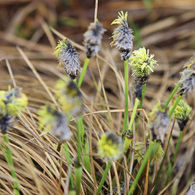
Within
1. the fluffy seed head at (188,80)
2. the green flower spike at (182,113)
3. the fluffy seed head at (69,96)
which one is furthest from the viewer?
the green flower spike at (182,113)

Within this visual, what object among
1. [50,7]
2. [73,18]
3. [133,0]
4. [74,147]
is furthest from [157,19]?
[74,147]

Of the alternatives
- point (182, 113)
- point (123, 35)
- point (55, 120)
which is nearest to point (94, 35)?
point (123, 35)

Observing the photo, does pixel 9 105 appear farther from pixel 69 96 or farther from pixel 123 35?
pixel 123 35

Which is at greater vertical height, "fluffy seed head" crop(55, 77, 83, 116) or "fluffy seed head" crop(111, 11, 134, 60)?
"fluffy seed head" crop(111, 11, 134, 60)

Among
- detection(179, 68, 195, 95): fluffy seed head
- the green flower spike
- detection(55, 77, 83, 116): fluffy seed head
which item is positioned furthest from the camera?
the green flower spike

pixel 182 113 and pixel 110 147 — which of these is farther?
pixel 182 113

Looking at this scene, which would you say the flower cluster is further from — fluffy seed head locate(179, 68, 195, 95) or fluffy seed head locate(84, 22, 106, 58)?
fluffy seed head locate(179, 68, 195, 95)

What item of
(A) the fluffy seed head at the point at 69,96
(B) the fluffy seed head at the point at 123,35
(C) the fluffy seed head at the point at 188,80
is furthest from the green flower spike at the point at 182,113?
(A) the fluffy seed head at the point at 69,96

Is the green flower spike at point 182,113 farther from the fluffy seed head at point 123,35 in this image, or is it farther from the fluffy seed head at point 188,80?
the fluffy seed head at point 123,35

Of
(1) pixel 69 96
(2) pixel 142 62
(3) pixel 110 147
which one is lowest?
(3) pixel 110 147

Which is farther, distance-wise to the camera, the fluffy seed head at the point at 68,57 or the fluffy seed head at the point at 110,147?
the fluffy seed head at the point at 68,57

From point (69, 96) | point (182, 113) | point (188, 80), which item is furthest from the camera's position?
point (182, 113)

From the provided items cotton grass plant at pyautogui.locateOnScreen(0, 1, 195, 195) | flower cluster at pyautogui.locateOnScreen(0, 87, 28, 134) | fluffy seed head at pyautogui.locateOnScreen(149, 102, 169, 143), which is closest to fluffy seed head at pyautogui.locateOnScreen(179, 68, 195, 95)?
cotton grass plant at pyautogui.locateOnScreen(0, 1, 195, 195)

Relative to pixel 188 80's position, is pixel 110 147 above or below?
below
